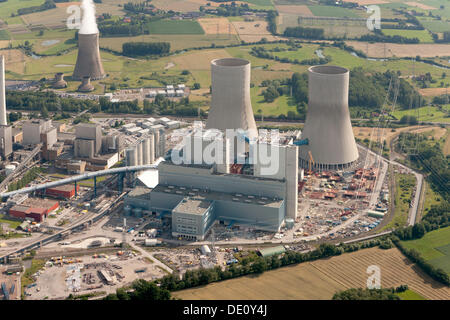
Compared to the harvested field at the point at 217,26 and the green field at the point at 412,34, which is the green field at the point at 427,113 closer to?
the green field at the point at 412,34

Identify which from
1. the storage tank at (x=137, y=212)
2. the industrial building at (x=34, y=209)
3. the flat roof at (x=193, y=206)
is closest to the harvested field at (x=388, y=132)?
the flat roof at (x=193, y=206)

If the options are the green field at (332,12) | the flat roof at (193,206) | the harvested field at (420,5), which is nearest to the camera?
the flat roof at (193,206)

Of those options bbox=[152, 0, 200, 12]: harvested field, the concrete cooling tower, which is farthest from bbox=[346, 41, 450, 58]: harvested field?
the concrete cooling tower

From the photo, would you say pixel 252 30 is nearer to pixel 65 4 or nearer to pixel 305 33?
pixel 305 33

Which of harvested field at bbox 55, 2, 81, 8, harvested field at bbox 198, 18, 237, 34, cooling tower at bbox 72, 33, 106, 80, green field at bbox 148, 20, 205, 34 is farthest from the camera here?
harvested field at bbox 55, 2, 81, 8

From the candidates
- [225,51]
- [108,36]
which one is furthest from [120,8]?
[225,51]

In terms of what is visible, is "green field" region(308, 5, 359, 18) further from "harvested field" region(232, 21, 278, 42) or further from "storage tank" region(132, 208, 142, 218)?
"storage tank" region(132, 208, 142, 218)

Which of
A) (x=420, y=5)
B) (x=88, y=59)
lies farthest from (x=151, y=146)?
(x=420, y=5)
